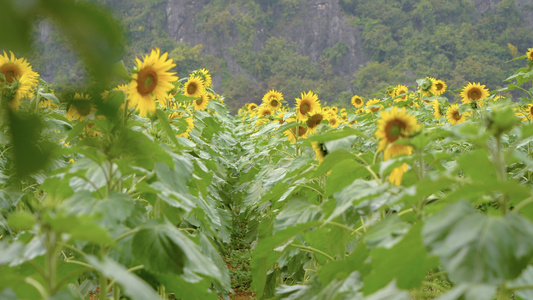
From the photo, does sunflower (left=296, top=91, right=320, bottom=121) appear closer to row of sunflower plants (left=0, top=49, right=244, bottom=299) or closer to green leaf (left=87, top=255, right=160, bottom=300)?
row of sunflower plants (left=0, top=49, right=244, bottom=299)

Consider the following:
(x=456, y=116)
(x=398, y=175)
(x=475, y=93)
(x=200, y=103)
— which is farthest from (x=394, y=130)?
(x=475, y=93)

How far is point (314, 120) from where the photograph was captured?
11.8ft

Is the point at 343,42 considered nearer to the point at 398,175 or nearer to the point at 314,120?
the point at 314,120

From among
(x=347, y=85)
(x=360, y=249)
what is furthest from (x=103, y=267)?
(x=347, y=85)

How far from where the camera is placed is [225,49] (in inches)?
1497

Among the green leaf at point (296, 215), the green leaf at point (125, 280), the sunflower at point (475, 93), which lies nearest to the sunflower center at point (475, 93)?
the sunflower at point (475, 93)

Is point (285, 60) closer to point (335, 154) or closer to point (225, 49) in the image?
point (225, 49)

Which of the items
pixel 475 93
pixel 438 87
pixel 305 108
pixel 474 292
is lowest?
pixel 474 292

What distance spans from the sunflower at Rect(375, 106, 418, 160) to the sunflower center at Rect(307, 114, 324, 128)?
195 centimetres

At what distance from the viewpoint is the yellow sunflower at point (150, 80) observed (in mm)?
1759

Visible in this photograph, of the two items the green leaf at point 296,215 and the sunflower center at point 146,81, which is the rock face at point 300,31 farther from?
the sunflower center at point 146,81

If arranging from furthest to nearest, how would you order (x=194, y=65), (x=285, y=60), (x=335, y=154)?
(x=285, y=60)
(x=194, y=65)
(x=335, y=154)

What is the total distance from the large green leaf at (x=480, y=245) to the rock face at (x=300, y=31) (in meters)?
36.7

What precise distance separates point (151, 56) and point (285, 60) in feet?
113
